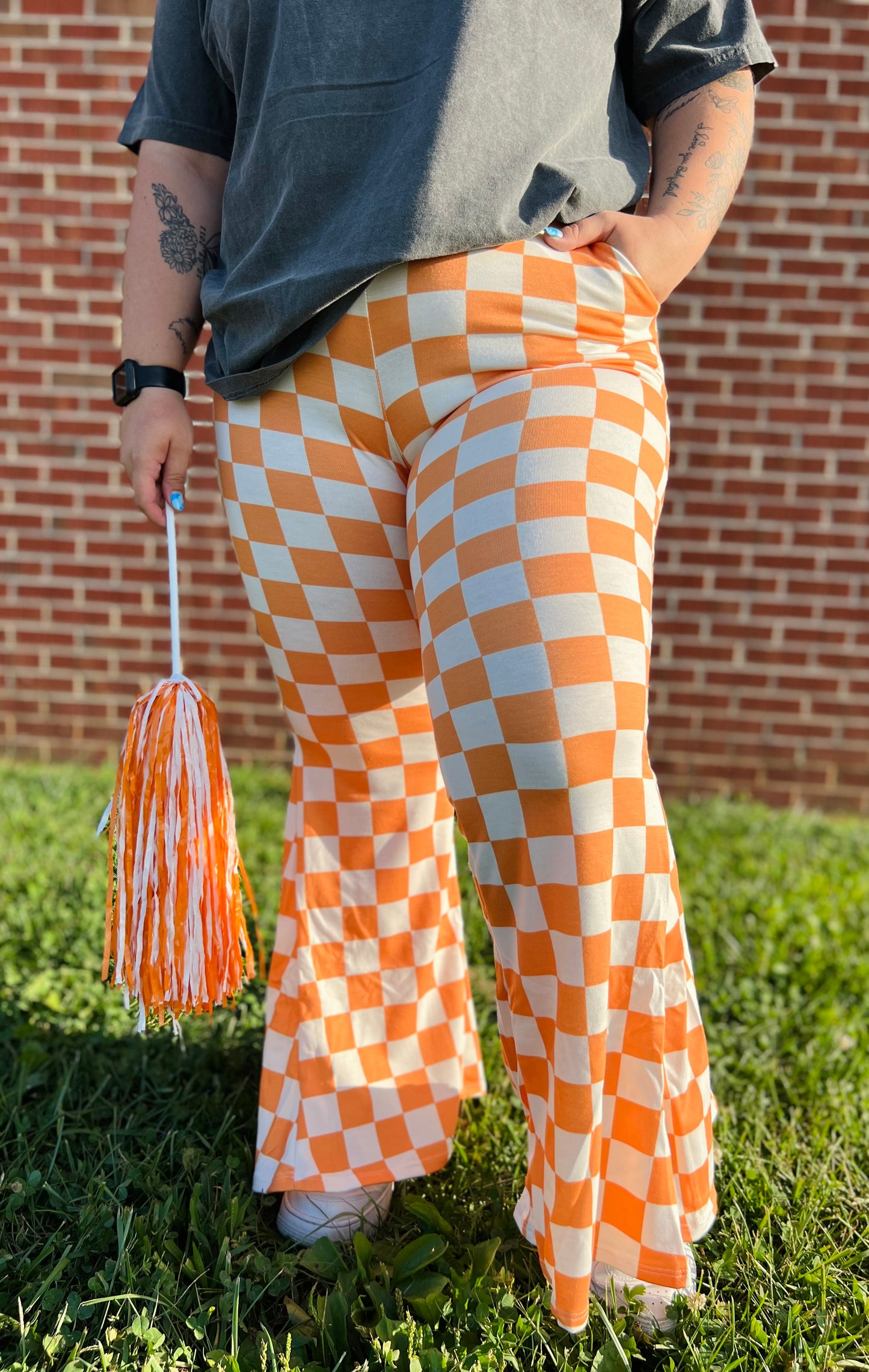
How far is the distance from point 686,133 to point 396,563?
0.60m

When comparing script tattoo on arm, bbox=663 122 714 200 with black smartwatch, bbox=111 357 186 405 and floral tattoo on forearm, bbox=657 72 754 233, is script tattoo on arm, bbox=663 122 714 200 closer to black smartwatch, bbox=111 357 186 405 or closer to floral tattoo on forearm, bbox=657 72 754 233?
floral tattoo on forearm, bbox=657 72 754 233

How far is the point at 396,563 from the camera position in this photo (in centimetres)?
119

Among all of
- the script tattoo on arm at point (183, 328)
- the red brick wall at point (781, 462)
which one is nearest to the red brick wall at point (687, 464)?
the red brick wall at point (781, 462)

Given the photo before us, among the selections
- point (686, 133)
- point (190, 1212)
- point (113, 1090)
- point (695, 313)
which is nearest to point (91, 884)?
point (113, 1090)

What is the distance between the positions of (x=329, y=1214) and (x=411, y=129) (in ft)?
4.28

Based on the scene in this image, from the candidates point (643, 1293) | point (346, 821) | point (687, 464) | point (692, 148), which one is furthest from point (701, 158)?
point (687, 464)

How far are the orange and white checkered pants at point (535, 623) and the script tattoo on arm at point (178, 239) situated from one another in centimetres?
21

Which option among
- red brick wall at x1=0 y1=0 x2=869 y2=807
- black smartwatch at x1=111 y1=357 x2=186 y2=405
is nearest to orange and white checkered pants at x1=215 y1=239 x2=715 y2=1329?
black smartwatch at x1=111 y1=357 x2=186 y2=405

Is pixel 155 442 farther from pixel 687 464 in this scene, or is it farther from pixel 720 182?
pixel 687 464

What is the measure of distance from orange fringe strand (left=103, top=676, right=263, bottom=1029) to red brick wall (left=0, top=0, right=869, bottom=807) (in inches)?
75.8

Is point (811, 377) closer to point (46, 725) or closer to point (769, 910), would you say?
point (769, 910)

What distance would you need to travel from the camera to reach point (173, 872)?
126 cm

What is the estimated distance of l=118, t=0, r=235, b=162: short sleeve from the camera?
1.29m

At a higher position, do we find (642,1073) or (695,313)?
(695,313)
